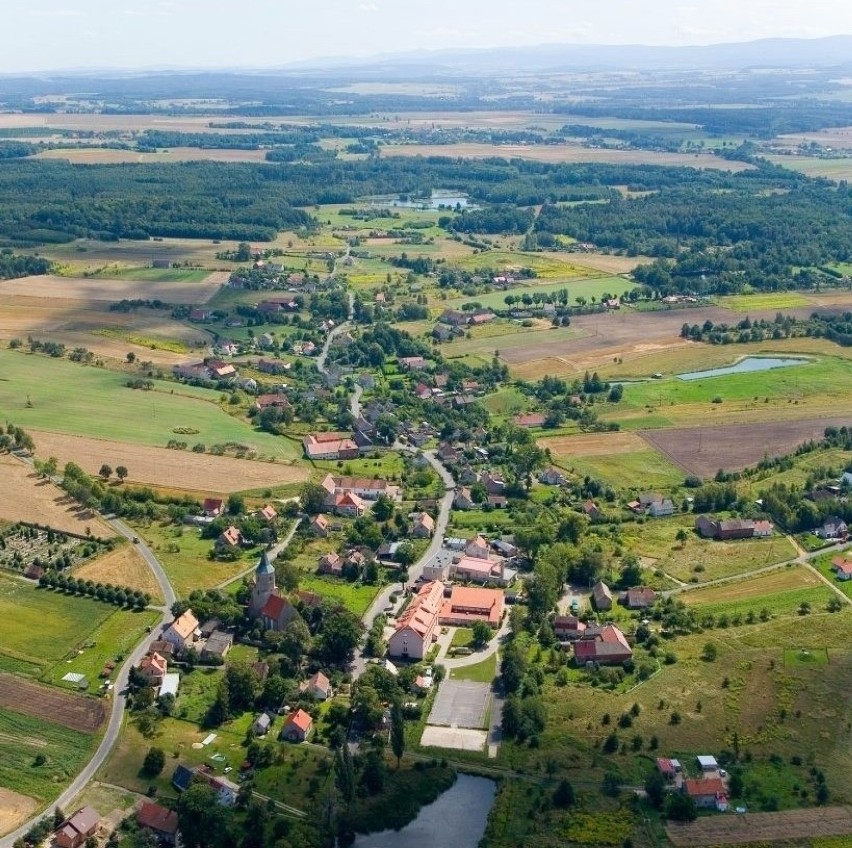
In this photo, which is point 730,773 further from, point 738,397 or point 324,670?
point 738,397

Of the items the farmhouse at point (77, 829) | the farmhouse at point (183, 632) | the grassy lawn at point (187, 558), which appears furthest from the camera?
the grassy lawn at point (187, 558)

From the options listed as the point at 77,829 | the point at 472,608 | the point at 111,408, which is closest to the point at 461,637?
the point at 472,608

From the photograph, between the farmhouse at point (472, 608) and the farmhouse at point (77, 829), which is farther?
the farmhouse at point (472, 608)

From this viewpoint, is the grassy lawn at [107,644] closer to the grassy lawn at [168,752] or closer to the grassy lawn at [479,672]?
the grassy lawn at [168,752]

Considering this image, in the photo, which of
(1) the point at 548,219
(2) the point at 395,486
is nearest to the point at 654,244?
(1) the point at 548,219

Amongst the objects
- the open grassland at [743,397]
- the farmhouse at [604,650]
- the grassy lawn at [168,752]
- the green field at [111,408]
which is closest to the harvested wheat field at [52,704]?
the grassy lawn at [168,752]

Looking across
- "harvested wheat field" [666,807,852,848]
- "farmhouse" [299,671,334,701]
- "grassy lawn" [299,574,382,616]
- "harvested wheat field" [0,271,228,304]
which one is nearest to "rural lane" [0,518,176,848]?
"grassy lawn" [299,574,382,616]
